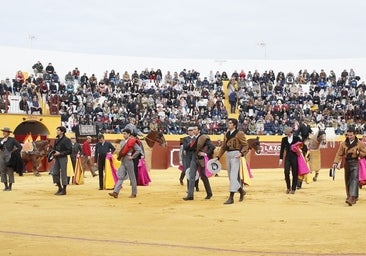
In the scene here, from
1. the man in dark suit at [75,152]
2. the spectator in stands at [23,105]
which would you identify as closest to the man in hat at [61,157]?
the man in dark suit at [75,152]

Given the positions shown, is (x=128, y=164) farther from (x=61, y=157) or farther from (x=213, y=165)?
(x=213, y=165)

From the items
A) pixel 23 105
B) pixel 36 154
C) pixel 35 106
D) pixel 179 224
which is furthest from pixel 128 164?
pixel 35 106

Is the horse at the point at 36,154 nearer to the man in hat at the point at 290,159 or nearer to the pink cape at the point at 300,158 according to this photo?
the man in hat at the point at 290,159

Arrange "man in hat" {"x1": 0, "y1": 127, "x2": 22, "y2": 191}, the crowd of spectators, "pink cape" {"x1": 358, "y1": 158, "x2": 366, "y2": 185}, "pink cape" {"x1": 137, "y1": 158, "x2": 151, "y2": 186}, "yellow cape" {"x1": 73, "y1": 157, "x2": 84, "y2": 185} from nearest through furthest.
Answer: "pink cape" {"x1": 358, "y1": 158, "x2": 366, "y2": 185}
"man in hat" {"x1": 0, "y1": 127, "x2": 22, "y2": 191}
"pink cape" {"x1": 137, "y1": 158, "x2": 151, "y2": 186}
"yellow cape" {"x1": 73, "y1": 157, "x2": 84, "y2": 185}
the crowd of spectators

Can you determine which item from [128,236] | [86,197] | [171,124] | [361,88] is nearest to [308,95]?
[361,88]

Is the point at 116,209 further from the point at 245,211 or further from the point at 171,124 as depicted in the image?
the point at 171,124

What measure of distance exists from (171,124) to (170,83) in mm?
6902

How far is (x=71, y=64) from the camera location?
138 ft

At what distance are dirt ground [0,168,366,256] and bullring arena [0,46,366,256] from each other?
0.01 m

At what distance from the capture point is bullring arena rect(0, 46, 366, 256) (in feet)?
27.4

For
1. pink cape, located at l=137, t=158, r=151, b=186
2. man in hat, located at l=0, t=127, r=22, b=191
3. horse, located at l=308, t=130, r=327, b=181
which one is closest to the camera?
man in hat, located at l=0, t=127, r=22, b=191

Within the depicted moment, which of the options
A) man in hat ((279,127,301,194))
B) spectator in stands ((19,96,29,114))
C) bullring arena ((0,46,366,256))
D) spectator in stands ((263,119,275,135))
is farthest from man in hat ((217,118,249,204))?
spectator in stands ((263,119,275,135))

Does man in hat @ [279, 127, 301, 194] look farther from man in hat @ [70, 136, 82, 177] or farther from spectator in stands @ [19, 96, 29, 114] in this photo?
spectator in stands @ [19, 96, 29, 114]

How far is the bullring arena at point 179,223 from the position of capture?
27.4 ft
